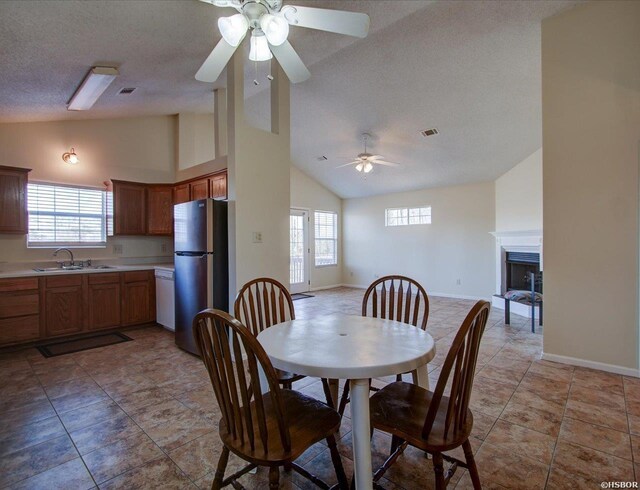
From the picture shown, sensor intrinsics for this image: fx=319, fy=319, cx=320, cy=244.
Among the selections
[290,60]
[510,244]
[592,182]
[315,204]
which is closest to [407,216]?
[315,204]

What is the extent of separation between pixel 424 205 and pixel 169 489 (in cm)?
695

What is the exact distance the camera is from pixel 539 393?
2.50 m

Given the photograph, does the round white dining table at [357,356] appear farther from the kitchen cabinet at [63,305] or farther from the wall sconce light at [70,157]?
the wall sconce light at [70,157]

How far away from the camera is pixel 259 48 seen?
7.22 ft

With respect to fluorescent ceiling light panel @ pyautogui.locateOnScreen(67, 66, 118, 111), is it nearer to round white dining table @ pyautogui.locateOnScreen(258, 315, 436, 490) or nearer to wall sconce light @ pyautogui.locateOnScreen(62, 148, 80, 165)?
wall sconce light @ pyautogui.locateOnScreen(62, 148, 80, 165)

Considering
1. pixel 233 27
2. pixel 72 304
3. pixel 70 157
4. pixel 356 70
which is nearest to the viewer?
pixel 233 27

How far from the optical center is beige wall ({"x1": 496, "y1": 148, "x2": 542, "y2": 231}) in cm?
538

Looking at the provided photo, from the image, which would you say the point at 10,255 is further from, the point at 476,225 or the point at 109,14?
the point at 476,225

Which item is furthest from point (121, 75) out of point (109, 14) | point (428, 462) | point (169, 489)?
point (428, 462)

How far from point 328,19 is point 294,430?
218 cm

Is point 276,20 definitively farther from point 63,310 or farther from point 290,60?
point 63,310

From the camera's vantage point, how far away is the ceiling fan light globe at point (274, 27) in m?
1.85

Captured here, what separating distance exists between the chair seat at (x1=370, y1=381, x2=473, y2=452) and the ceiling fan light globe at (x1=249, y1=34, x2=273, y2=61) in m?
2.28

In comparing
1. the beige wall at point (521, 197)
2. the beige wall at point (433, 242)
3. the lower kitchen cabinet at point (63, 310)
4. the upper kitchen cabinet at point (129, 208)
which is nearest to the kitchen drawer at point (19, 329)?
the lower kitchen cabinet at point (63, 310)
